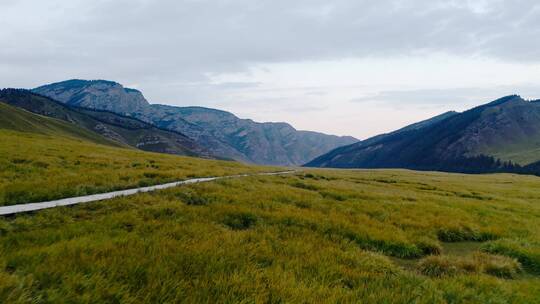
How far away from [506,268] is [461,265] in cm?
136

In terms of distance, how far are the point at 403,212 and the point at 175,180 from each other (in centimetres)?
1410

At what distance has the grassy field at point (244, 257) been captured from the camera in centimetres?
482

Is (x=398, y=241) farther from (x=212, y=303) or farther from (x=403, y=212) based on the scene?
(x=212, y=303)

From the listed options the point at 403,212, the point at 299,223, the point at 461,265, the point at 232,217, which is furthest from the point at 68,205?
the point at 403,212

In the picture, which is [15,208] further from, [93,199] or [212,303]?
[212,303]

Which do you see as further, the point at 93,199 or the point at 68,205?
the point at 93,199

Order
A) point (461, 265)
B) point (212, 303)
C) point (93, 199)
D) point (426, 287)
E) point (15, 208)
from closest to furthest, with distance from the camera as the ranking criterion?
point (212, 303)
point (426, 287)
point (461, 265)
point (15, 208)
point (93, 199)

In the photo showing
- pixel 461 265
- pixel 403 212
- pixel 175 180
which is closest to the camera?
pixel 461 265

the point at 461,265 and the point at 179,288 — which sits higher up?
the point at 179,288

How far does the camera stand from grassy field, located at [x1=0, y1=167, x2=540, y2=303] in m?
4.82

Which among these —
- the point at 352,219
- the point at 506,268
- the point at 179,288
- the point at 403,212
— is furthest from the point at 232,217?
the point at 403,212

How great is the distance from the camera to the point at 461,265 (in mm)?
8500

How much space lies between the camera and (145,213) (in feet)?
33.8

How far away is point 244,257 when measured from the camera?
679 cm
